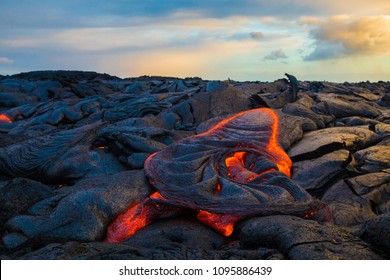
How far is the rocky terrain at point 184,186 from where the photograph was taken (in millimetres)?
5027

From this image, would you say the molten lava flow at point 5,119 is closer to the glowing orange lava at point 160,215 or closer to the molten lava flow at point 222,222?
the glowing orange lava at point 160,215

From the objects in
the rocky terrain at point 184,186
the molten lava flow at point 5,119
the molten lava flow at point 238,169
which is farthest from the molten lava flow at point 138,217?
the molten lava flow at point 5,119

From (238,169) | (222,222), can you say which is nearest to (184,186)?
(222,222)

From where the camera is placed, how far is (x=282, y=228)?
5.40 m

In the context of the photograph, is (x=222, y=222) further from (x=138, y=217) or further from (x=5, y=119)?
(x=5, y=119)

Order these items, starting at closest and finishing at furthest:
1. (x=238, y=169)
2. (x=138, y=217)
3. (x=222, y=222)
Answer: (x=222, y=222), (x=138, y=217), (x=238, y=169)

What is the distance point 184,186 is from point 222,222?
0.93m

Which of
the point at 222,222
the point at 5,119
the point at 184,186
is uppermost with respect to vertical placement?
the point at 5,119

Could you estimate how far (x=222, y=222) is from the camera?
6801 millimetres

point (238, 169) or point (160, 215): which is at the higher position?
point (238, 169)

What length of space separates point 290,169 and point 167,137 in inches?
121

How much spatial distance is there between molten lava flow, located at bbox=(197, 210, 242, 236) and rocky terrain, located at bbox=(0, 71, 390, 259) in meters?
0.08

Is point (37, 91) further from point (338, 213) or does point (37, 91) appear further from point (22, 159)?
point (338, 213)
